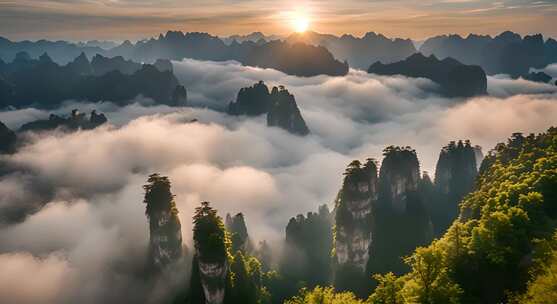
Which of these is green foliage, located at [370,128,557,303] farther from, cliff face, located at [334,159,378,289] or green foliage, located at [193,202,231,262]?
green foliage, located at [193,202,231,262]

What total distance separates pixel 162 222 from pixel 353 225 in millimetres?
43126

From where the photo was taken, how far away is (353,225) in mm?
91562

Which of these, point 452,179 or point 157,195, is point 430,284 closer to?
point 157,195

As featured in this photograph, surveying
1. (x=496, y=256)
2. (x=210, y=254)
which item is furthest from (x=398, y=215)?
(x=496, y=256)

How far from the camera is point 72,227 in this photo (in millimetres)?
143250

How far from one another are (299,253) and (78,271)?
59.0 meters

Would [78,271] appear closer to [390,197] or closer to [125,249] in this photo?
[125,249]

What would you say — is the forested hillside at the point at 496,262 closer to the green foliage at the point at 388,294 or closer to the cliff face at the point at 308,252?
the green foliage at the point at 388,294

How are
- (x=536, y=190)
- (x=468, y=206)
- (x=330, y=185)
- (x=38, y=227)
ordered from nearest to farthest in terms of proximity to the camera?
(x=536, y=190) < (x=468, y=206) < (x=38, y=227) < (x=330, y=185)

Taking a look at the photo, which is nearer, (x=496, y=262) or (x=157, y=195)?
(x=496, y=262)

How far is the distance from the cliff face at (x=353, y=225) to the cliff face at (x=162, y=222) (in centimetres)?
3771

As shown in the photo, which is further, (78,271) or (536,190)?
(78,271)

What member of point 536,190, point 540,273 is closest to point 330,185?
point 536,190

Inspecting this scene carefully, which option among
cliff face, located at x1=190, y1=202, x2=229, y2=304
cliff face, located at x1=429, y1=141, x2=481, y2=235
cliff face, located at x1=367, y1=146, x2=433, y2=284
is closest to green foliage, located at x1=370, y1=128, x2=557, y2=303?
cliff face, located at x1=190, y1=202, x2=229, y2=304
